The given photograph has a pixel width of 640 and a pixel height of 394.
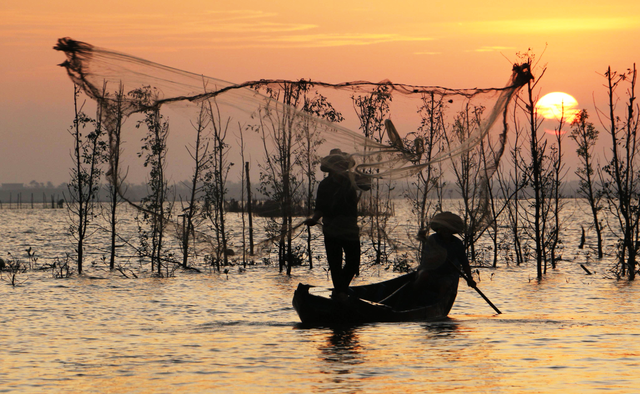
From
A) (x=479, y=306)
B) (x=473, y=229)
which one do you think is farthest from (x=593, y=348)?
(x=479, y=306)

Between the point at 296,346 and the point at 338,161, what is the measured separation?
8.32ft

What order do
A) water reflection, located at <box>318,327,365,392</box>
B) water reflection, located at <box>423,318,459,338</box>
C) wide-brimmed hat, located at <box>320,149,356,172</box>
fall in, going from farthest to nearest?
water reflection, located at <box>423,318,459,338</box>
wide-brimmed hat, located at <box>320,149,356,172</box>
water reflection, located at <box>318,327,365,392</box>

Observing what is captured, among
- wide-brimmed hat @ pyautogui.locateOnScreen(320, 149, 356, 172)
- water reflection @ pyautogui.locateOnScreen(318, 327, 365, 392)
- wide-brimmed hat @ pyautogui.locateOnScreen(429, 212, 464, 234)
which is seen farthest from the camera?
wide-brimmed hat @ pyautogui.locateOnScreen(429, 212, 464, 234)

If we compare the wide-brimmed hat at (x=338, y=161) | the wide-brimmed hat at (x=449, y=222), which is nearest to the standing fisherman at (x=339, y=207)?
the wide-brimmed hat at (x=338, y=161)

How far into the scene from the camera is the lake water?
7.66 m

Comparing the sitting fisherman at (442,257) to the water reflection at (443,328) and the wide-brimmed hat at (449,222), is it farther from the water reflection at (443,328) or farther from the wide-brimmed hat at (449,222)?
the water reflection at (443,328)

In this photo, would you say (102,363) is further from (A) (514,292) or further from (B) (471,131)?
(A) (514,292)

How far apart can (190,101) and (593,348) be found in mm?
6081

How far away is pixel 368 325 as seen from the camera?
11.6m

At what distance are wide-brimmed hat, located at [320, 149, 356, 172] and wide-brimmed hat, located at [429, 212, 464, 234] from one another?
214 centimetres

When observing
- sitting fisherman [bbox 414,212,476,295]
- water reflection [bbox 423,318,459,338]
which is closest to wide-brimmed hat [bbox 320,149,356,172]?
sitting fisherman [bbox 414,212,476,295]

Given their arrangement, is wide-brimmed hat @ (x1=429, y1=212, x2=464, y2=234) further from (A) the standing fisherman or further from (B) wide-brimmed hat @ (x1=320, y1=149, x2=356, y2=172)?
(B) wide-brimmed hat @ (x1=320, y1=149, x2=356, y2=172)

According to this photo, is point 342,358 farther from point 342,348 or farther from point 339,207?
point 339,207

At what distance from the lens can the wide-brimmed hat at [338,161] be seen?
966 cm
